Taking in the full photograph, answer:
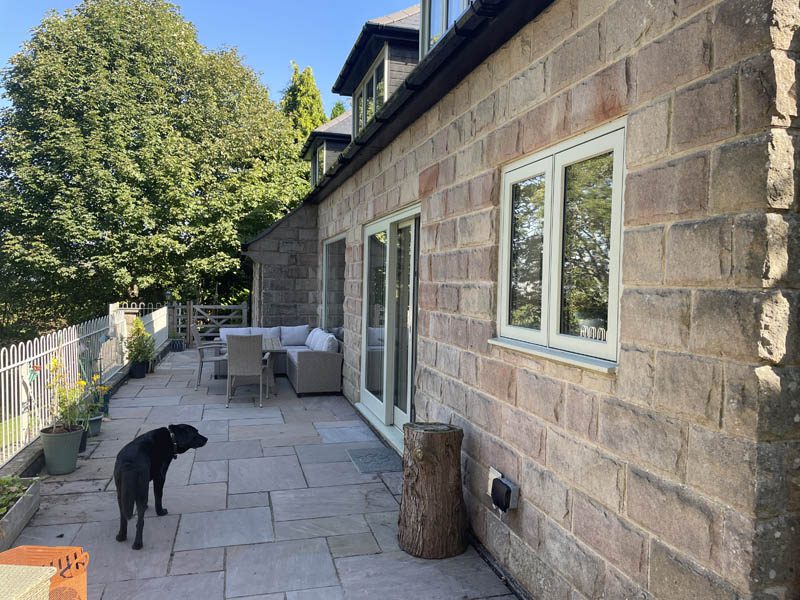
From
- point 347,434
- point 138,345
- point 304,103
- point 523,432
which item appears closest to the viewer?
point 523,432

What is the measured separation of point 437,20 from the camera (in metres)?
5.02

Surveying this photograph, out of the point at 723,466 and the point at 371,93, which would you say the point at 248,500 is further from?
the point at 371,93

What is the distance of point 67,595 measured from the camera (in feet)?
7.34

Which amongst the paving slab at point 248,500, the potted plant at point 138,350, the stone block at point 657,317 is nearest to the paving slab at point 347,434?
the paving slab at point 248,500

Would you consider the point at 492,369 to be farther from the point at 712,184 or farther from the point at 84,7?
the point at 84,7

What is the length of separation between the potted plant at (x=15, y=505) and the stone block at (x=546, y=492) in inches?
121

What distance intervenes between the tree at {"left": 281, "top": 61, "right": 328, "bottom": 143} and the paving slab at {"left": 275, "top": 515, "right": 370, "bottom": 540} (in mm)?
23452

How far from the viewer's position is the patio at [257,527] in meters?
3.14

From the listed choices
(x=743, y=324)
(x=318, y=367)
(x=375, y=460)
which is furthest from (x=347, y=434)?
(x=743, y=324)

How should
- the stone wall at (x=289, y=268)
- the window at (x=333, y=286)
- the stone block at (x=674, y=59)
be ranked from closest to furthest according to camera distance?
the stone block at (x=674, y=59) < the window at (x=333, y=286) < the stone wall at (x=289, y=268)

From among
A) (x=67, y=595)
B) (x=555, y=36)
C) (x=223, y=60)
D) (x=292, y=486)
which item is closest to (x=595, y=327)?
(x=555, y=36)

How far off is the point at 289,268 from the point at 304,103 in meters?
17.2

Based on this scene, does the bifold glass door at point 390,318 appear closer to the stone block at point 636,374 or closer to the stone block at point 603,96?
the stone block at point 603,96

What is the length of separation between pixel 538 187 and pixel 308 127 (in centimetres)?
2414
